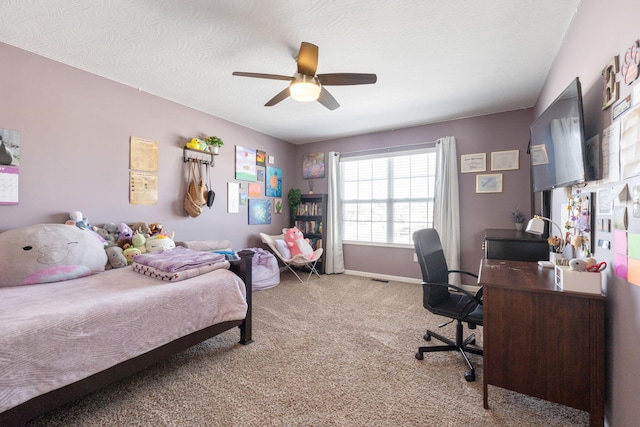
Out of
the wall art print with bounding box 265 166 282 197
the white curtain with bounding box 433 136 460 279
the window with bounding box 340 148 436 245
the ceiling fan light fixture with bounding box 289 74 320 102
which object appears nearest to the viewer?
the ceiling fan light fixture with bounding box 289 74 320 102

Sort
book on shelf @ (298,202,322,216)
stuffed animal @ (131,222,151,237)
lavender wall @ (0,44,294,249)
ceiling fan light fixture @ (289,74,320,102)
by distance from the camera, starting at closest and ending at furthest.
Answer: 1. ceiling fan light fixture @ (289,74,320,102)
2. lavender wall @ (0,44,294,249)
3. stuffed animal @ (131,222,151,237)
4. book on shelf @ (298,202,322,216)

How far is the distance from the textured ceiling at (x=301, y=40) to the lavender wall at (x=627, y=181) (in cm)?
37

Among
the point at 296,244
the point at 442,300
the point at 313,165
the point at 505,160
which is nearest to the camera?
the point at 442,300

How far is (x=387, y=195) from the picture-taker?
14.7 ft

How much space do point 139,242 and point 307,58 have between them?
235 centimetres

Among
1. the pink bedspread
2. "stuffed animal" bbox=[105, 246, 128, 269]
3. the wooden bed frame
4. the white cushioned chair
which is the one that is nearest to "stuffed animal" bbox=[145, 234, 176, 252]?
"stuffed animal" bbox=[105, 246, 128, 269]

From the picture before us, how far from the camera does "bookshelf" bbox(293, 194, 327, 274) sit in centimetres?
480

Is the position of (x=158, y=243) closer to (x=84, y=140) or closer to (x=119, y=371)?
(x=84, y=140)

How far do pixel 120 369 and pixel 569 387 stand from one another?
235 centimetres

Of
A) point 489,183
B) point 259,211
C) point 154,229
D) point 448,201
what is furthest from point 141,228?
point 489,183

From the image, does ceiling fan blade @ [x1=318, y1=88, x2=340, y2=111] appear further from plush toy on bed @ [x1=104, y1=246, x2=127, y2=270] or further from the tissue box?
plush toy on bed @ [x1=104, y1=246, x2=127, y2=270]

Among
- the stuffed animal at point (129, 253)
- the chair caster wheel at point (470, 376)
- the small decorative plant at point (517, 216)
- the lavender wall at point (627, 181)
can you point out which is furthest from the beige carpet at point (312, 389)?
the small decorative plant at point (517, 216)

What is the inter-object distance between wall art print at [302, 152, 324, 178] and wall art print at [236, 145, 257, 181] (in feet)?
3.69

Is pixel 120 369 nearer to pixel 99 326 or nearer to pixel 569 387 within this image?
pixel 99 326
